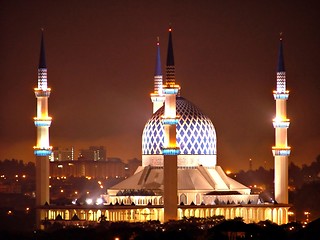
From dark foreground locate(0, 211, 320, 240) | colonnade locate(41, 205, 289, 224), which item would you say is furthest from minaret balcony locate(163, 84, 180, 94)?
colonnade locate(41, 205, 289, 224)

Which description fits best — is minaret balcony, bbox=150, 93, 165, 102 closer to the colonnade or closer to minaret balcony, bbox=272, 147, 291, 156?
the colonnade

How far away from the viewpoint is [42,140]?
94.3 m

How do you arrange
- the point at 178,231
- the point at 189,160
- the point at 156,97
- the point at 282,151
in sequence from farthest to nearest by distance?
the point at 156,97
the point at 189,160
the point at 282,151
the point at 178,231

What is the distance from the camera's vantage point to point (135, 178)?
97.9 meters

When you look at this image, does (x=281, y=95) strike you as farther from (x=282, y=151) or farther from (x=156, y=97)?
(x=156, y=97)

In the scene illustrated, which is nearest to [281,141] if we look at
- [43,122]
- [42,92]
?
[43,122]

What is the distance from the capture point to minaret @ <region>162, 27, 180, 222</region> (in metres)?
90.1

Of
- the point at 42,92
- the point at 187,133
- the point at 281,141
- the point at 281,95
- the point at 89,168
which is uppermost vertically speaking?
the point at 89,168

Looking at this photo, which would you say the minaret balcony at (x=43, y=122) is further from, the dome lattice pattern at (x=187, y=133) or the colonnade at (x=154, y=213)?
the dome lattice pattern at (x=187, y=133)

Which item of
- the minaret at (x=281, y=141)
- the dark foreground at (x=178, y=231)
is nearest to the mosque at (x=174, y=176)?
the minaret at (x=281, y=141)

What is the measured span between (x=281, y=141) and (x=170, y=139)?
6202 millimetres

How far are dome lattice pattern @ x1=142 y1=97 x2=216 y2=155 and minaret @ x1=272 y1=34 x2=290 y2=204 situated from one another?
14.1 feet

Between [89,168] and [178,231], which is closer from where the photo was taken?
[178,231]

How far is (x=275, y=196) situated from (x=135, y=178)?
21.7ft
